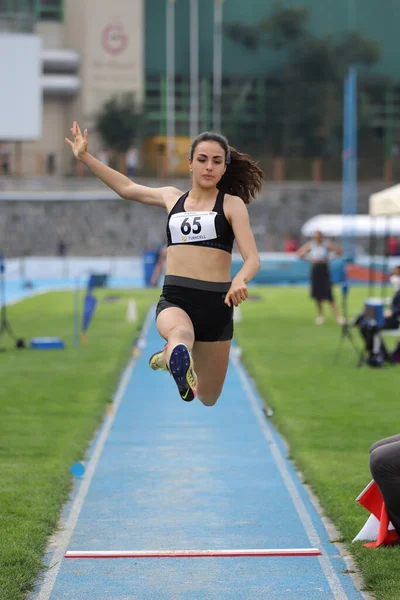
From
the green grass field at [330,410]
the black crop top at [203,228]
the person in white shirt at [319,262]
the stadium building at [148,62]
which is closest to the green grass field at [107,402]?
the green grass field at [330,410]

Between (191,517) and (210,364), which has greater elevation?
(210,364)

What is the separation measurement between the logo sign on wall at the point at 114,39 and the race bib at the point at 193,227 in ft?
197

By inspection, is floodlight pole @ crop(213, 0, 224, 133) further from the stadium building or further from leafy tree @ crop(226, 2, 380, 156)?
leafy tree @ crop(226, 2, 380, 156)

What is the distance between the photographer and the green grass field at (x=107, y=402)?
7.71 meters

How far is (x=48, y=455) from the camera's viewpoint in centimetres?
1087

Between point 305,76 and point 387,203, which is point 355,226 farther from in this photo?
point 387,203

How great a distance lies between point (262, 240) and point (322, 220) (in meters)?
7.98

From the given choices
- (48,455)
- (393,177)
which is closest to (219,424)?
(48,455)

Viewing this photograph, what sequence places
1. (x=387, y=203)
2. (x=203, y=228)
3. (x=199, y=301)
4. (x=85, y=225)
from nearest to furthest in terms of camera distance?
(x=203, y=228), (x=199, y=301), (x=387, y=203), (x=85, y=225)

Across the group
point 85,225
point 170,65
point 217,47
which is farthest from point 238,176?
point 217,47

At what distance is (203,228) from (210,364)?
36.1 inches

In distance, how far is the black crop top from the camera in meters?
7.29

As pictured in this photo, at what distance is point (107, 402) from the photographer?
47.5ft

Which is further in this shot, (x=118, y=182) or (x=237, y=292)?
(x=118, y=182)
